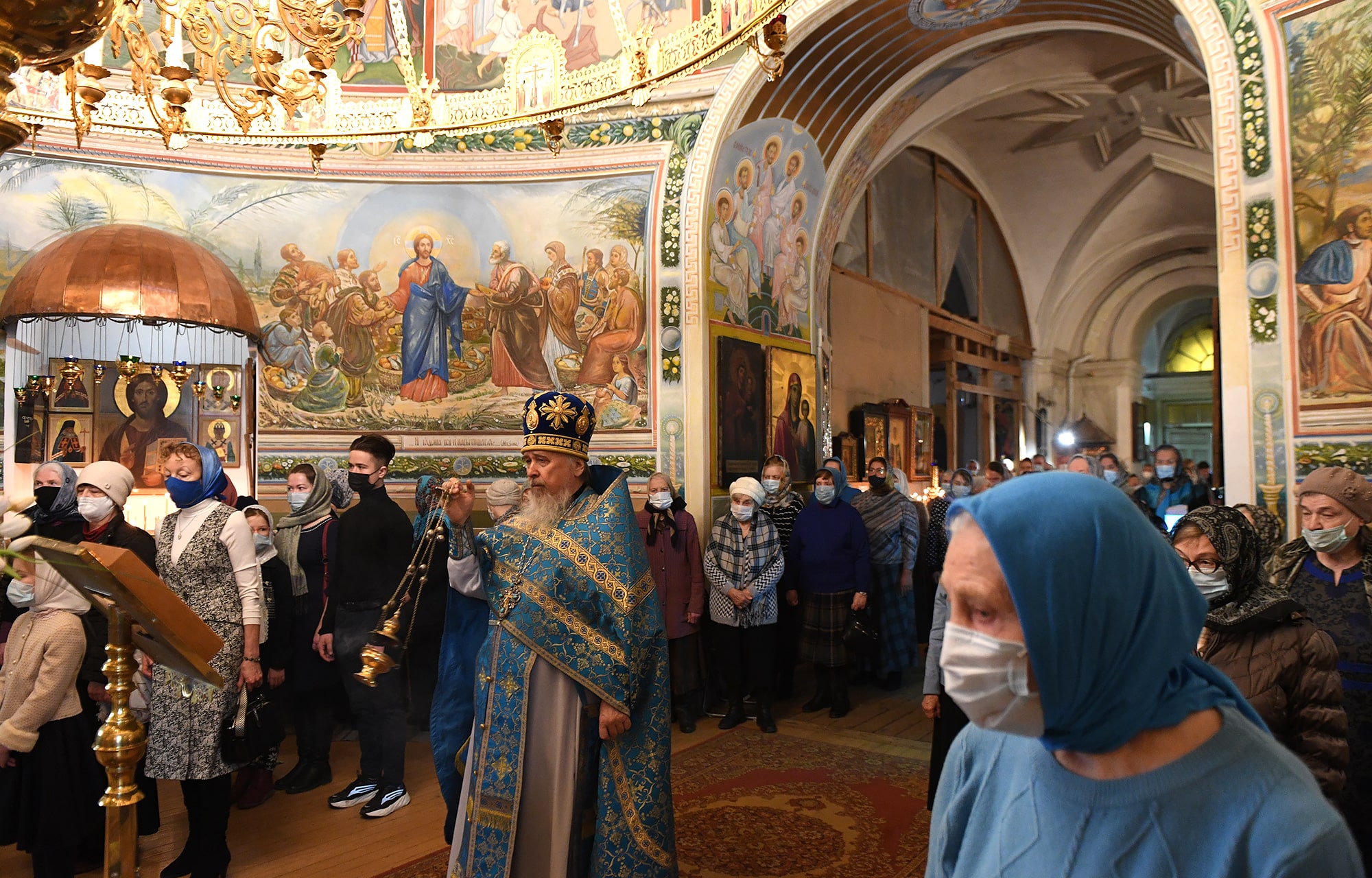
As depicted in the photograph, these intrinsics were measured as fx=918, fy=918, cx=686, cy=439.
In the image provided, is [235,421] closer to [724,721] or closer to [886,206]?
[724,721]

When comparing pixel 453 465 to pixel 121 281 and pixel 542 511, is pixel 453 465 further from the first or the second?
pixel 542 511

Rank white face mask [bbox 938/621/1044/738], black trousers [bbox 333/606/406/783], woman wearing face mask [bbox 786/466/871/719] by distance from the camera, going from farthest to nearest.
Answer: woman wearing face mask [bbox 786/466/871/719]
black trousers [bbox 333/606/406/783]
white face mask [bbox 938/621/1044/738]

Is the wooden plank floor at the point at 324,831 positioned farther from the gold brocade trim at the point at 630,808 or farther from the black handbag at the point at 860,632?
the gold brocade trim at the point at 630,808

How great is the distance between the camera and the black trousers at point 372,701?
5.36m

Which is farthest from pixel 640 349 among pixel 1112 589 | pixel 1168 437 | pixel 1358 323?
pixel 1168 437

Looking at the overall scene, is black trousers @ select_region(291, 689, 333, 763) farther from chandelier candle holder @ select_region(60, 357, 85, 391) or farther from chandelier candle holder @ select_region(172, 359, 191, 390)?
chandelier candle holder @ select_region(60, 357, 85, 391)

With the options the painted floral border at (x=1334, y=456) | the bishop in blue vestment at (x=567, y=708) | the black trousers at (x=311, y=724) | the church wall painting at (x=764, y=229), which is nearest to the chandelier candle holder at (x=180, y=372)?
the black trousers at (x=311, y=724)

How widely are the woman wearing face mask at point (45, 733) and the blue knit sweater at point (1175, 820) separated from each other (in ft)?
12.5

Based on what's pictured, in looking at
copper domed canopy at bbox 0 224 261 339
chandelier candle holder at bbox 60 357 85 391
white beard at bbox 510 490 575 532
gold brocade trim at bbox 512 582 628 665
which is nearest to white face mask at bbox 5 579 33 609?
white beard at bbox 510 490 575 532

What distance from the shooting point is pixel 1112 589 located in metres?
1.15

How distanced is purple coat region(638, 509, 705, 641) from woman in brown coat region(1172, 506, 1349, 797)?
4.50m

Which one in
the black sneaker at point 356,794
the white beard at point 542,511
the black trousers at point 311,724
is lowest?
the black sneaker at point 356,794

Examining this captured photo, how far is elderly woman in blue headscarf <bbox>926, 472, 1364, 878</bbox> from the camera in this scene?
44.5 inches

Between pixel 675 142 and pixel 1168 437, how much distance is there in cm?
2210
